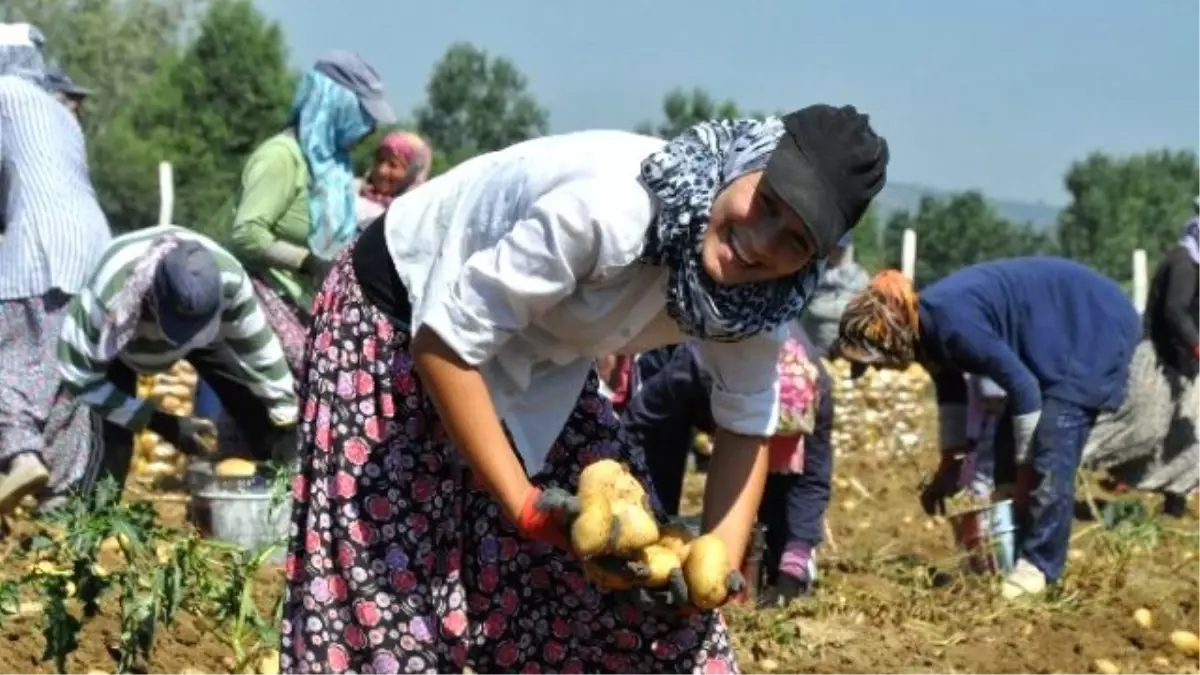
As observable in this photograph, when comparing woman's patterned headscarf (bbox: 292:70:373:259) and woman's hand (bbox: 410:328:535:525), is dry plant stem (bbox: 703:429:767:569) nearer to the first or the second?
woman's hand (bbox: 410:328:535:525)

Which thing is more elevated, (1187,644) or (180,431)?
(180,431)

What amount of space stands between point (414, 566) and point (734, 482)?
46 centimetres

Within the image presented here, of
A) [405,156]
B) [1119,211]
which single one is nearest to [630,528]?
[405,156]

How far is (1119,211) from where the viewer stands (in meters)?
36.2

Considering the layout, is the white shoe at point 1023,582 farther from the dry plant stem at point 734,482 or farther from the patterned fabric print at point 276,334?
the dry plant stem at point 734,482

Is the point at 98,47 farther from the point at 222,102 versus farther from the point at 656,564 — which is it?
the point at 656,564

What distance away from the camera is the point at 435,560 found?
2.83 m

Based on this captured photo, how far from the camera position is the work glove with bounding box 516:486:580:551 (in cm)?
256

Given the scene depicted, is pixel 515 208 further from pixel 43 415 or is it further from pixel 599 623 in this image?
pixel 43 415

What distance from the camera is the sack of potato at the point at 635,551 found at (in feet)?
8.24

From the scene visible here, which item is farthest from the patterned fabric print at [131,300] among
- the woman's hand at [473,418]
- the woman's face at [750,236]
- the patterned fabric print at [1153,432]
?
the patterned fabric print at [1153,432]

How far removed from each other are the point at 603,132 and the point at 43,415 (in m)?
3.27

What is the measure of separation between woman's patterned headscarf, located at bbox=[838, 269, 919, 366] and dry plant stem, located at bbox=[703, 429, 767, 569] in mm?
2589

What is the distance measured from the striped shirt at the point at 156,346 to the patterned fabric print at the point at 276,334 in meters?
0.15
